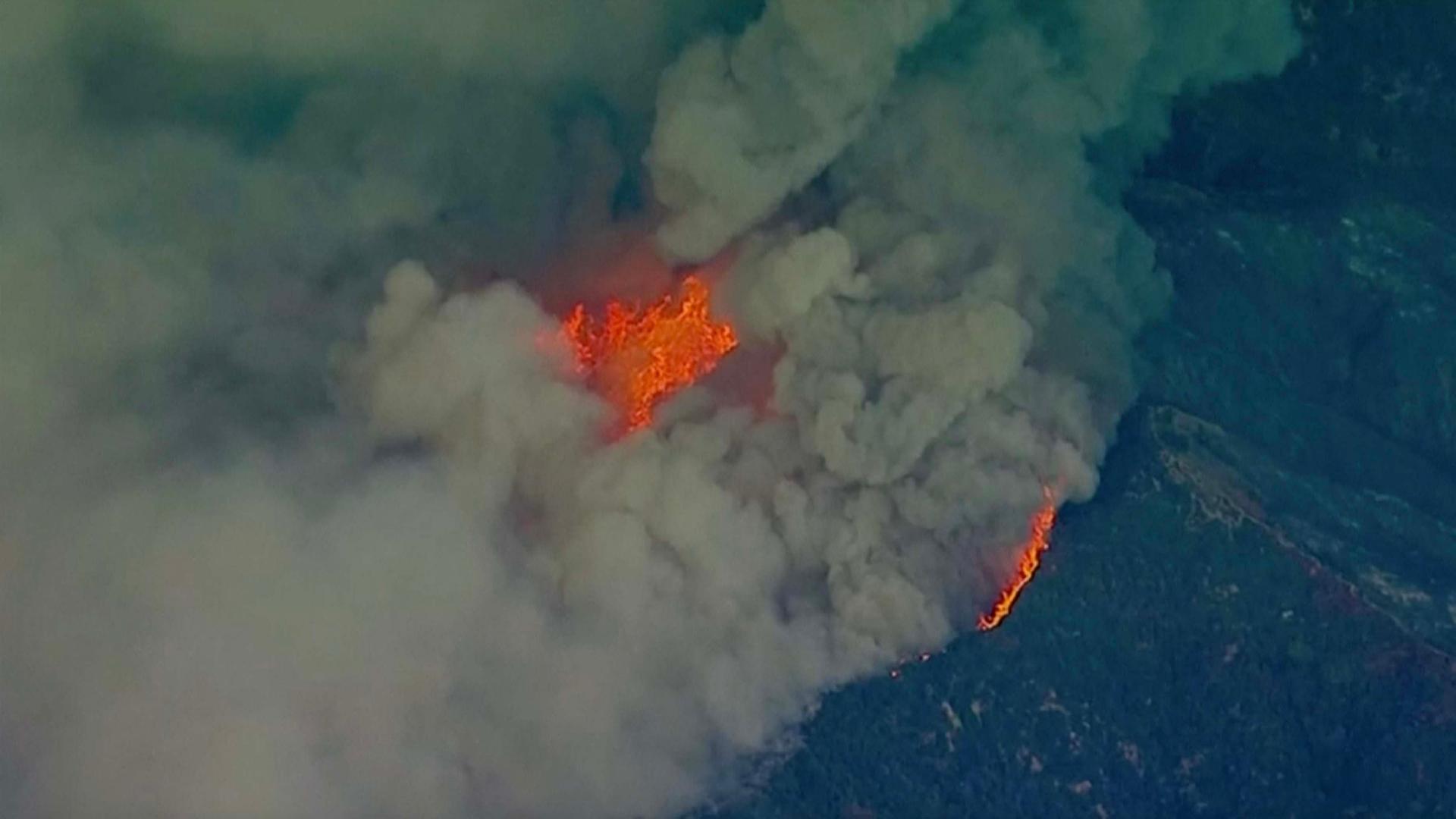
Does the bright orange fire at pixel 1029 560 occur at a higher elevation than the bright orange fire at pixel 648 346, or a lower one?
lower

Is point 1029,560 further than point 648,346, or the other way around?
point 1029,560

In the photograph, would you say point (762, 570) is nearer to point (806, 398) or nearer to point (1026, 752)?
point (806, 398)

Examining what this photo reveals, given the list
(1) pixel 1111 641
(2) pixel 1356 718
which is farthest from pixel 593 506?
(2) pixel 1356 718

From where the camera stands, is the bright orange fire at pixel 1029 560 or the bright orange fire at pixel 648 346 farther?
the bright orange fire at pixel 1029 560

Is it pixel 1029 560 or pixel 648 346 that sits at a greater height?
pixel 648 346
